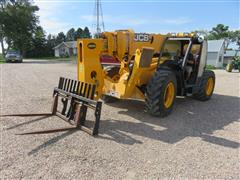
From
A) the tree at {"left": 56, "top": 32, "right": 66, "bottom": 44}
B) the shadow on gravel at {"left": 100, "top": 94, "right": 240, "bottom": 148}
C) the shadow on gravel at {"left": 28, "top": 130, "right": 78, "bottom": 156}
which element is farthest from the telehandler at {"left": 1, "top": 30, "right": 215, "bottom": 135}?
the tree at {"left": 56, "top": 32, "right": 66, "bottom": 44}

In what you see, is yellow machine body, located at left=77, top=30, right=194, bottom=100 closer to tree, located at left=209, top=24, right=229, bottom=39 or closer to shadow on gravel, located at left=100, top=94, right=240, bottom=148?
shadow on gravel, located at left=100, top=94, right=240, bottom=148

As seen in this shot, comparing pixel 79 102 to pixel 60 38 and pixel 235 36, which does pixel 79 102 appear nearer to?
pixel 235 36

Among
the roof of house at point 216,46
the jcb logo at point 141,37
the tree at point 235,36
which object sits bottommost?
the jcb logo at point 141,37

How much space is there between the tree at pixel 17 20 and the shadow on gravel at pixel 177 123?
129ft

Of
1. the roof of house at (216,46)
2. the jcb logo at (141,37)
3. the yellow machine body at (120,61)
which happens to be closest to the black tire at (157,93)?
the yellow machine body at (120,61)

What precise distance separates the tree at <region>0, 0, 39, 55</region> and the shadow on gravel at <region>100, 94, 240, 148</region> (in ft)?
129

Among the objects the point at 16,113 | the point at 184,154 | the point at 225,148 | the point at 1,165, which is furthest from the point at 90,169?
the point at 16,113

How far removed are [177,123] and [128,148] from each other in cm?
174

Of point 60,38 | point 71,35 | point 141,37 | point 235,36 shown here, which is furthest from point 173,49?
point 71,35

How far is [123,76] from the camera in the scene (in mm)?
5457

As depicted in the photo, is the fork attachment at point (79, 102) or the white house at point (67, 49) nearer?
the fork attachment at point (79, 102)

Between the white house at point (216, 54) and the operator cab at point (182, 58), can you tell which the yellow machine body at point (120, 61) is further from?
the white house at point (216, 54)

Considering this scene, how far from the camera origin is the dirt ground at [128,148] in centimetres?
316

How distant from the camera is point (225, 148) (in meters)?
3.98
